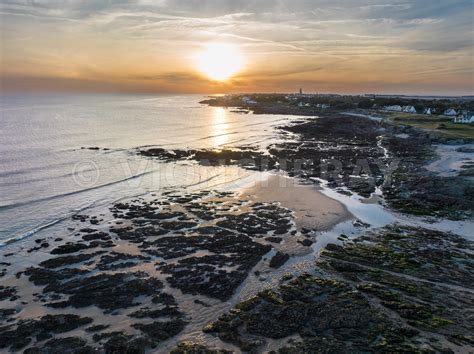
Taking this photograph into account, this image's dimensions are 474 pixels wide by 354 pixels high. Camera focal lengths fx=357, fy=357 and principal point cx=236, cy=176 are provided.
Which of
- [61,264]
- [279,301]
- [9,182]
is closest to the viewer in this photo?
[279,301]

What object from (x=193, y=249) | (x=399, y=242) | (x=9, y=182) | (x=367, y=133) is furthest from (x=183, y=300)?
(x=367, y=133)

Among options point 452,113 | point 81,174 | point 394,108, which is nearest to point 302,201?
point 81,174

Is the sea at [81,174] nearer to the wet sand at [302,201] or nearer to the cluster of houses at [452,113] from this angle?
the wet sand at [302,201]

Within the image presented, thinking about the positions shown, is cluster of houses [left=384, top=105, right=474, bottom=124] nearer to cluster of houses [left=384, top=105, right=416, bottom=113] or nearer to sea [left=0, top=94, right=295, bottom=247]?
cluster of houses [left=384, top=105, right=416, bottom=113]

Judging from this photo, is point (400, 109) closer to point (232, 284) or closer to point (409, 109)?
point (409, 109)

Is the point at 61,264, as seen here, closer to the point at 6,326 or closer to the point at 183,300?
the point at 6,326
